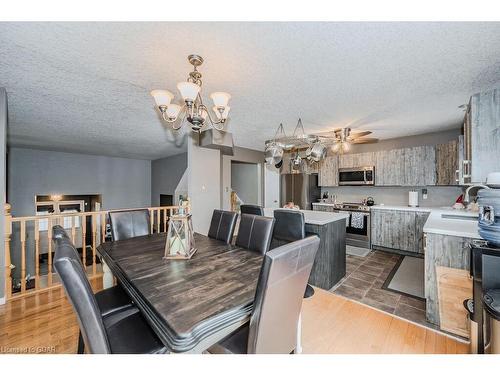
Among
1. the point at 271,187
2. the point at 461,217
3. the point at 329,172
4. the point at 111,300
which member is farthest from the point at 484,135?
the point at 271,187

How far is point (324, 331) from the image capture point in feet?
6.15

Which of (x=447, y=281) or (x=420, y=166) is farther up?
(x=420, y=166)

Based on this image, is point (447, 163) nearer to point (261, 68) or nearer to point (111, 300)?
point (261, 68)

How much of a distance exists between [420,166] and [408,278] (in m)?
2.15

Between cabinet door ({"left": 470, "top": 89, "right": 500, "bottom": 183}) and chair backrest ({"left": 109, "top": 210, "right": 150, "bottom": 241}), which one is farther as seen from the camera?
chair backrest ({"left": 109, "top": 210, "right": 150, "bottom": 241})

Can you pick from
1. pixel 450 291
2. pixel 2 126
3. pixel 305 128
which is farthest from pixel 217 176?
pixel 450 291

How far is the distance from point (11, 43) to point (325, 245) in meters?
3.33

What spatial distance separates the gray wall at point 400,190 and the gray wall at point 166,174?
4072 millimetres

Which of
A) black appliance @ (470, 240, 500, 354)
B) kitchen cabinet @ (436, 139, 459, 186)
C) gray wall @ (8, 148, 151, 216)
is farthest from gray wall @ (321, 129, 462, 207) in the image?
gray wall @ (8, 148, 151, 216)

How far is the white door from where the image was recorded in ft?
19.5

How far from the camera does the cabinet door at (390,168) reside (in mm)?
4150

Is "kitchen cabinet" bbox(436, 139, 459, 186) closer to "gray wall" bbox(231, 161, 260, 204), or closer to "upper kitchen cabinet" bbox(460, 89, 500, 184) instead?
"upper kitchen cabinet" bbox(460, 89, 500, 184)

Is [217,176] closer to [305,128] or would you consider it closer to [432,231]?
[305,128]

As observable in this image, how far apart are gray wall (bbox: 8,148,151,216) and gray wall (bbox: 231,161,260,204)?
10.6 ft
